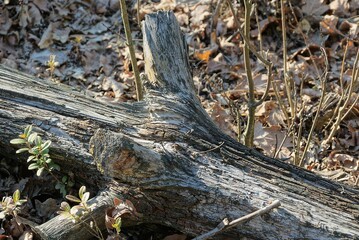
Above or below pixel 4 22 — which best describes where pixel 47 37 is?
below

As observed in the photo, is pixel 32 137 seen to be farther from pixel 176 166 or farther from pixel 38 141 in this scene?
pixel 176 166

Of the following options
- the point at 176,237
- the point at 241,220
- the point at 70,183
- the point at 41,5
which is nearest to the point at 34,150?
the point at 70,183

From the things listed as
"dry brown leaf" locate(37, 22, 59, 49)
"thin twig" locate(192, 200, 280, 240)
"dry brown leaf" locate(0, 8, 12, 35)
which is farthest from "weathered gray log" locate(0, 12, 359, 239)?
"dry brown leaf" locate(0, 8, 12, 35)

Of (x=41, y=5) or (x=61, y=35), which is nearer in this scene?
(x=61, y=35)

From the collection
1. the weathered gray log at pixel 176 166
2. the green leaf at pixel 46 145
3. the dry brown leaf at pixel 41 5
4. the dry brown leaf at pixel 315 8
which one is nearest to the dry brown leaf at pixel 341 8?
the dry brown leaf at pixel 315 8

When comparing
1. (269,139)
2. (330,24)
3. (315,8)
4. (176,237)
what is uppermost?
(315,8)

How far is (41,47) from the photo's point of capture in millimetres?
4992

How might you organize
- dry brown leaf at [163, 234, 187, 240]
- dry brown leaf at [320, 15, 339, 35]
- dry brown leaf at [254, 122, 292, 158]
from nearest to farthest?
1. dry brown leaf at [163, 234, 187, 240]
2. dry brown leaf at [254, 122, 292, 158]
3. dry brown leaf at [320, 15, 339, 35]

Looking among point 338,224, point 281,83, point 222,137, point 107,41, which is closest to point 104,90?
point 107,41

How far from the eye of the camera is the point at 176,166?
2.43 metres

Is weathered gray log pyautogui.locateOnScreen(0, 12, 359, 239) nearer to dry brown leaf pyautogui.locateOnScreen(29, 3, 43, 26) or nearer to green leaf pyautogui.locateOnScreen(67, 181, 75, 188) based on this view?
green leaf pyautogui.locateOnScreen(67, 181, 75, 188)

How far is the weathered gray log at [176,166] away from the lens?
2.31 metres

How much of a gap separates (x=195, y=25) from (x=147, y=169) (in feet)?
9.47

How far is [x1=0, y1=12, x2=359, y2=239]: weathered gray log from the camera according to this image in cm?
231
